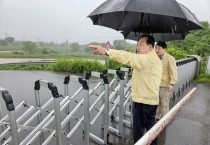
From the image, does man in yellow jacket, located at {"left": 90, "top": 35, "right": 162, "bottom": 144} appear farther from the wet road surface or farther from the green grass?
the green grass

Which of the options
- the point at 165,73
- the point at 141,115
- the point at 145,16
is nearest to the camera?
the point at 141,115

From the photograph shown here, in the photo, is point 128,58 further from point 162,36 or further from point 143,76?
point 162,36

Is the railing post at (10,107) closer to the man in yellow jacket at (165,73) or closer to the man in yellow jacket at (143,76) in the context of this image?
the man in yellow jacket at (143,76)

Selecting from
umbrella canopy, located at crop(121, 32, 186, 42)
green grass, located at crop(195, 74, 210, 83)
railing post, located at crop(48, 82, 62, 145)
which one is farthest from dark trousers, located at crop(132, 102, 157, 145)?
green grass, located at crop(195, 74, 210, 83)

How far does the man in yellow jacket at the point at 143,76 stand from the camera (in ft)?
7.61

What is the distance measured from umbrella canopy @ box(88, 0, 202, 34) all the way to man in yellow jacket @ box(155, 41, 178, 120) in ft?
1.27

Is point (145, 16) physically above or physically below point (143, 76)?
above

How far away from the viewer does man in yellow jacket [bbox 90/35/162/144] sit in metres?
2.32

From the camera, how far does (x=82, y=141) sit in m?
3.76

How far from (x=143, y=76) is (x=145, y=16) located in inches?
49.2

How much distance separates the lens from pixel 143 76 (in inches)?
104

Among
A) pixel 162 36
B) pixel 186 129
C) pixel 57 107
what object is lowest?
pixel 186 129

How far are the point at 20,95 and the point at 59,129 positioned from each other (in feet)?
17.0

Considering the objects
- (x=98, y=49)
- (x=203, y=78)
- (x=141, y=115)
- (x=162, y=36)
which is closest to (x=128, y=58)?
(x=98, y=49)
